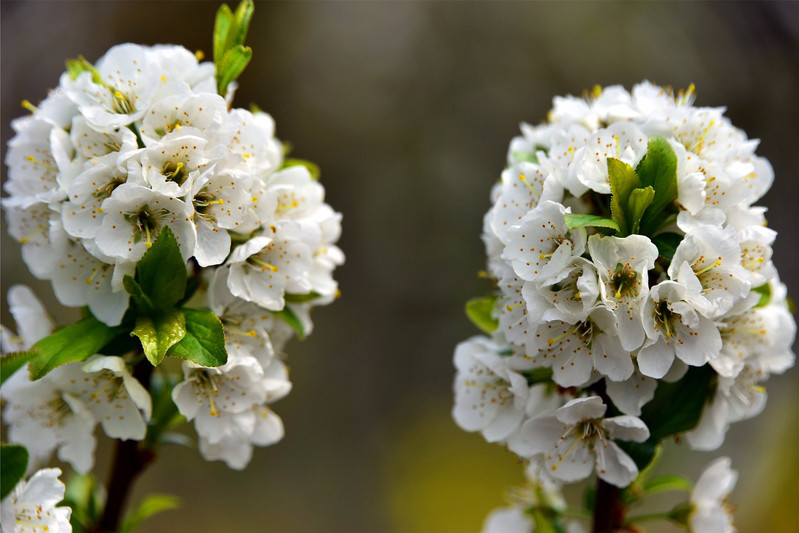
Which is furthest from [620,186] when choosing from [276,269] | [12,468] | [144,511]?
[144,511]

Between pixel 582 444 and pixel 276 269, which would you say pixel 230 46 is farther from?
pixel 582 444

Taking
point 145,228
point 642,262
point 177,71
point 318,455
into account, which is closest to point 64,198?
point 145,228

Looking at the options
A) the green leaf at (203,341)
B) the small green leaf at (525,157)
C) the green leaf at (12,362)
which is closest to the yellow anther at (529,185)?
the small green leaf at (525,157)

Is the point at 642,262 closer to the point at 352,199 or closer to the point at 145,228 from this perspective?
the point at 145,228

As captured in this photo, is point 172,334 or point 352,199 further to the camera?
point 352,199

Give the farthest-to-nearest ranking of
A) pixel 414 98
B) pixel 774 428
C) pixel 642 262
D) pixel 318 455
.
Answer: pixel 414 98
pixel 318 455
pixel 774 428
pixel 642 262

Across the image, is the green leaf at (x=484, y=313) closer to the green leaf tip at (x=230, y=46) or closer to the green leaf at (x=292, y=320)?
the green leaf at (x=292, y=320)

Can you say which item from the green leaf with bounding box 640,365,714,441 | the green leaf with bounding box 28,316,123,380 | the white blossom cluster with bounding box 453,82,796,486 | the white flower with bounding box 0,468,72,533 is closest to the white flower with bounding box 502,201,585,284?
the white blossom cluster with bounding box 453,82,796,486
